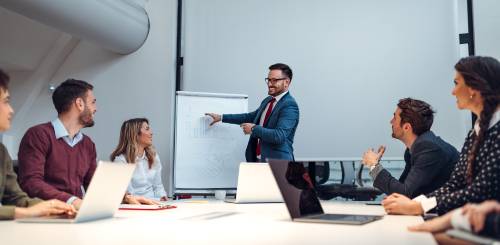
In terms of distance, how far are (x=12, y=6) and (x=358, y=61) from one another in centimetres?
279

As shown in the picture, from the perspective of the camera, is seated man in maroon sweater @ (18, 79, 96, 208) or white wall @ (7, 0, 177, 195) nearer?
seated man in maroon sweater @ (18, 79, 96, 208)

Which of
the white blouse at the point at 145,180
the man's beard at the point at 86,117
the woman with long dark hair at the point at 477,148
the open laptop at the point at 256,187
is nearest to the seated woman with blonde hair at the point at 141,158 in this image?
the white blouse at the point at 145,180

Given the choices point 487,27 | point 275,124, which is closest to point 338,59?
point 275,124

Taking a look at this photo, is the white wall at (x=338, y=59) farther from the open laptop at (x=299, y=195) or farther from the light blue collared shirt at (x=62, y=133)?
the open laptop at (x=299, y=195)

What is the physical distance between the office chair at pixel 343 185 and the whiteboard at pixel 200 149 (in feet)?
2.34

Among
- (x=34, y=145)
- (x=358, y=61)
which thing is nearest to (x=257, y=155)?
(x=358, y=61)

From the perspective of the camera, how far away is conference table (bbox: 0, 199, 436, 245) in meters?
1.24

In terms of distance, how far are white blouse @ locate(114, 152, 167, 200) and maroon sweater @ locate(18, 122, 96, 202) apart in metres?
0.75

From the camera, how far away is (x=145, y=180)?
3.58 m

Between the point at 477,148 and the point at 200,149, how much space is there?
2834 millimetres

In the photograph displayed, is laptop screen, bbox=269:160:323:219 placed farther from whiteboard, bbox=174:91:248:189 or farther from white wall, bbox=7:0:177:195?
white wall, bbox=7:0:177:195

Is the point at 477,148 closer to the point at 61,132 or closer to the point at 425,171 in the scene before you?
the point at 425,171

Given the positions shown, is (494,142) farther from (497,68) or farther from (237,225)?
(237,225)

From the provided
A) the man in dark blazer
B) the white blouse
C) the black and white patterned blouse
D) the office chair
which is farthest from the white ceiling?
the black and white patterned blouse
